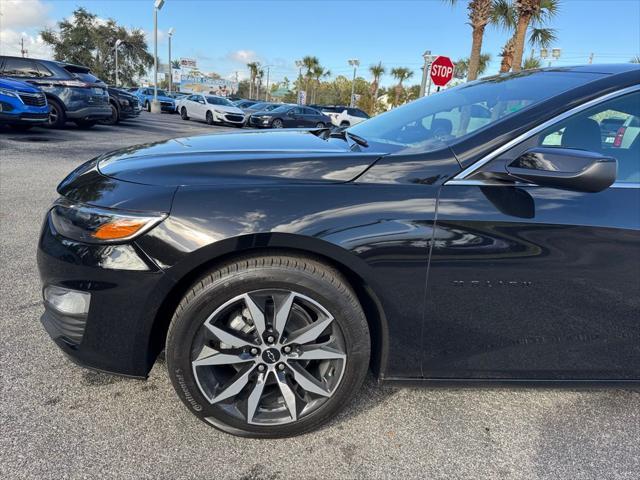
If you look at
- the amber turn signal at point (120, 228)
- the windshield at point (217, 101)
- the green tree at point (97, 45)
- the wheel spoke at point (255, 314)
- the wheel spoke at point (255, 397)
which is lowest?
the wheel spoke at point (255, 397)

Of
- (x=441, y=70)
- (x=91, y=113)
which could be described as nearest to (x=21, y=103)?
(x=91, y=113)

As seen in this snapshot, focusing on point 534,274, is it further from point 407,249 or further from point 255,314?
point 255,314

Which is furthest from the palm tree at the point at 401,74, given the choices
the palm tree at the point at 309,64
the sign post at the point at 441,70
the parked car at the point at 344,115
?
the sign post at the point at 441,70

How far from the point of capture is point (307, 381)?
1.94 meters

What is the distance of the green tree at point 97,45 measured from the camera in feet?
165

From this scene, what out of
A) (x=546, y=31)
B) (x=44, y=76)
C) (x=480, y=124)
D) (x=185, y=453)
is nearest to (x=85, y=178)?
(x=185, y=453)

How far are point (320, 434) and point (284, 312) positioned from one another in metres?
0.64

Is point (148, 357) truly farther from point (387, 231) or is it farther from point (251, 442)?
point (387, 231)

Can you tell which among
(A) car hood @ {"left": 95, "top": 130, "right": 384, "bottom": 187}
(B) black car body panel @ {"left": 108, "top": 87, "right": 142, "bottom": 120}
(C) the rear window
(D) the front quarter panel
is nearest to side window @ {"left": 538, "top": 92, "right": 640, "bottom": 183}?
(D) the front quarter panel

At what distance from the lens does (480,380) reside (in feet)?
6.71

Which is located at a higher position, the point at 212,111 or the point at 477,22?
the point at 477,22

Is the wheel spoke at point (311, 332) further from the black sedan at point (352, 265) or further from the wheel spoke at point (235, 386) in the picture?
the wheel spoke at point (235, 386)

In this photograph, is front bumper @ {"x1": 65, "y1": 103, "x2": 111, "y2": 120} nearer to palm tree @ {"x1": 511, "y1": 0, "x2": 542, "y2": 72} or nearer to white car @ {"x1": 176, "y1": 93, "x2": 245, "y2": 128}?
white car @ {"x1": 176, "y1": 93, "x2": 245, "y2": 128}

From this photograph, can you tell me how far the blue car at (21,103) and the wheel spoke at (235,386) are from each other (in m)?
10.7
